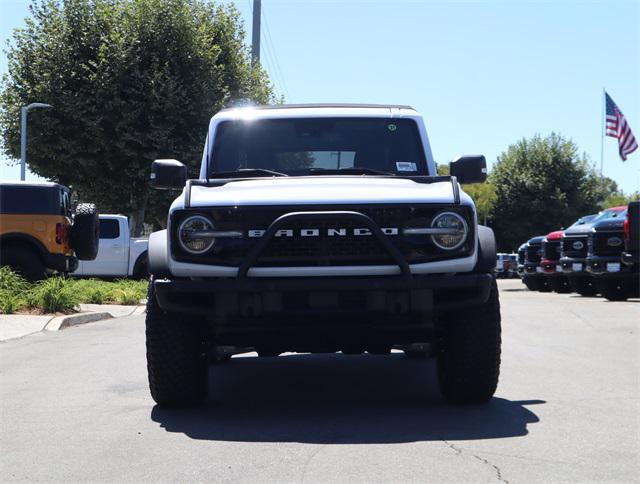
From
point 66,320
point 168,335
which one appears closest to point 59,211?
point 66,320

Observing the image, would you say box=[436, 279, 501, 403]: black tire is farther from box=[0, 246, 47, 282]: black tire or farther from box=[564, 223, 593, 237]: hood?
box=[564, 223, 593, 237]: hood

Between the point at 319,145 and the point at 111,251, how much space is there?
58.1 feet

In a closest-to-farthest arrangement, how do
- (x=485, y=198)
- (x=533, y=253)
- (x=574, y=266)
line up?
(x=574, y=266)
(x=533, y=253)
(x=485, y=198)

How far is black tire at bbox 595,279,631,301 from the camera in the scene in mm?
20391

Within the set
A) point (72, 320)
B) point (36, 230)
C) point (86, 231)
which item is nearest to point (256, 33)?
point (36, 230)

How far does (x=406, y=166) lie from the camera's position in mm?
7211

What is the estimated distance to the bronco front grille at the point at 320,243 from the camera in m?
5.77

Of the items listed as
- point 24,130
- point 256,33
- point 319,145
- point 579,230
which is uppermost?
point 256,33

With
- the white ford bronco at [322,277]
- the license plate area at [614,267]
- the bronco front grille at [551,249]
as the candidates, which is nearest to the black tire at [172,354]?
the white ford bronco at [322,277]

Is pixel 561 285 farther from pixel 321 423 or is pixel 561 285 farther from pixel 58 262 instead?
pixel 321 423

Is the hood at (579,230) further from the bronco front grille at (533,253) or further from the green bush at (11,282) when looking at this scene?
the green bush at (11,282)

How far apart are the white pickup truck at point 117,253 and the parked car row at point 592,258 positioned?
10.5 metres

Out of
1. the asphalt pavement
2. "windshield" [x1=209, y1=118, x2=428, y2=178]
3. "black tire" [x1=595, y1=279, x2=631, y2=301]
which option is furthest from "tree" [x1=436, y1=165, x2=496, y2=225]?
"windshield" [x1=209, y1=118, x2=428, y2=178]

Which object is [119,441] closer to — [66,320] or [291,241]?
[291,241]
